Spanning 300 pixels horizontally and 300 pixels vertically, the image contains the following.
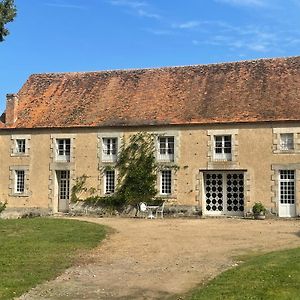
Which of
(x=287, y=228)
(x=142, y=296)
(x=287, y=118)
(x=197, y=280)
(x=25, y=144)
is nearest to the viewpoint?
(x=142, y=296)

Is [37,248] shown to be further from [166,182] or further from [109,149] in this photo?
[109,149]

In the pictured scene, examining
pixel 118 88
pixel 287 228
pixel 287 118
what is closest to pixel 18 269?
pixel 287 228

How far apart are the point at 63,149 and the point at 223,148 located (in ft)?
28.8

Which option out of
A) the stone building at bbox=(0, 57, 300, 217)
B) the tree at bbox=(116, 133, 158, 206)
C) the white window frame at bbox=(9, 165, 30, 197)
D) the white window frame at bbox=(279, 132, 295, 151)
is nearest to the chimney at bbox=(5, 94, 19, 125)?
the stone building at bbox=(0, 57, 300, 217)

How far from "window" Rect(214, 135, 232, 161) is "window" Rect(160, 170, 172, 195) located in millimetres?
2574

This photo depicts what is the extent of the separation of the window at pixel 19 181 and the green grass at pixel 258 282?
58.8ft

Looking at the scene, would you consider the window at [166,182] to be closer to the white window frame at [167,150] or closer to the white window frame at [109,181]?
the white window frame at [167,150]

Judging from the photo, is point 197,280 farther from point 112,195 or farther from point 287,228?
point 112,195

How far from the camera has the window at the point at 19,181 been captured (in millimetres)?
25922

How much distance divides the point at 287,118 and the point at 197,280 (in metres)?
14.6

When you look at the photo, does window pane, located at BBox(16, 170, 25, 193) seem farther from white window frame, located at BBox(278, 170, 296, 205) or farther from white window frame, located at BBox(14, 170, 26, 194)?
white window frame, located at BBox(278, 170, 296, 205)

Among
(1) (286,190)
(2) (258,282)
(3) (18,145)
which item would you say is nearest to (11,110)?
(3) (18,145)

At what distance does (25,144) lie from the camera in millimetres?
26031

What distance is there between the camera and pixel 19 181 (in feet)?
85.5
